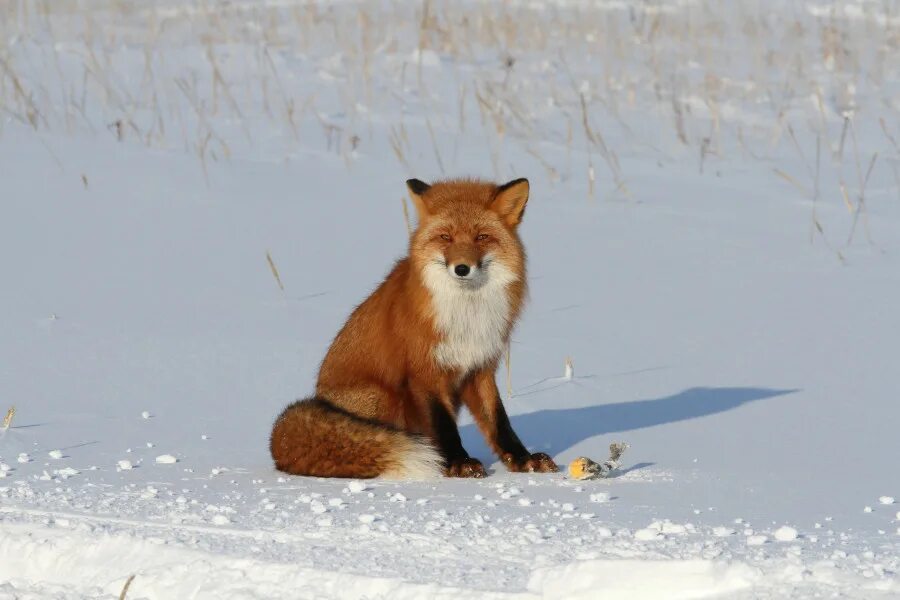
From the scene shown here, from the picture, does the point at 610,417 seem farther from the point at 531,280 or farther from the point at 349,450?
the point at 531,280

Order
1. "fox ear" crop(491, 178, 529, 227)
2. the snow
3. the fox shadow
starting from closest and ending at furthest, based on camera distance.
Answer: the snow
"fox ear" crop(491, 178, 529, 227)
the fox shadow

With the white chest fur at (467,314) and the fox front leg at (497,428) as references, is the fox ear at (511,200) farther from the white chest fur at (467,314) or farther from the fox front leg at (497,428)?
the fox front leg at (497,428)

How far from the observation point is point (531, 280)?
304 inches

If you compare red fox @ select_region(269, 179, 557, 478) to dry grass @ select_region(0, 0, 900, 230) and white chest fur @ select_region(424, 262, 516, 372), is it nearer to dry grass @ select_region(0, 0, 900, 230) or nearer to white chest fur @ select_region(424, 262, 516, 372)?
white chest fur @ select_region(424, 262, 516, 372)

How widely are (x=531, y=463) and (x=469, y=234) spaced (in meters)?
0.88

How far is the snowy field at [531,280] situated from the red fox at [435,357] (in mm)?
216

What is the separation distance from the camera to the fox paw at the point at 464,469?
4695 millimetres

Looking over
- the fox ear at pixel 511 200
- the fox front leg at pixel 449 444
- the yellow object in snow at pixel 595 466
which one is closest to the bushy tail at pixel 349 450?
the fox front leg at pixel 449 444

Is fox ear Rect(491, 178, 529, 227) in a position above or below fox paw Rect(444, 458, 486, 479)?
above

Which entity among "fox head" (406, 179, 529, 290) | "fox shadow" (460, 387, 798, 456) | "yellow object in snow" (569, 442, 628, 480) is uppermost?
"fox head" (406, 179, 529, 290)

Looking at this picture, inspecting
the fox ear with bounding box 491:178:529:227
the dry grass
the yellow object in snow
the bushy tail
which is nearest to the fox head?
the fox ear with bounding box 491:178:529:227

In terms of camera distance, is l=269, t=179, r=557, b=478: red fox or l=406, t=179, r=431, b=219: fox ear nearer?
l=269, t=179, r=557, b=478: red fox

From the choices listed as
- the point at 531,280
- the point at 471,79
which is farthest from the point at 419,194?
the point at 471,79

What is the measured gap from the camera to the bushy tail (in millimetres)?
4523
